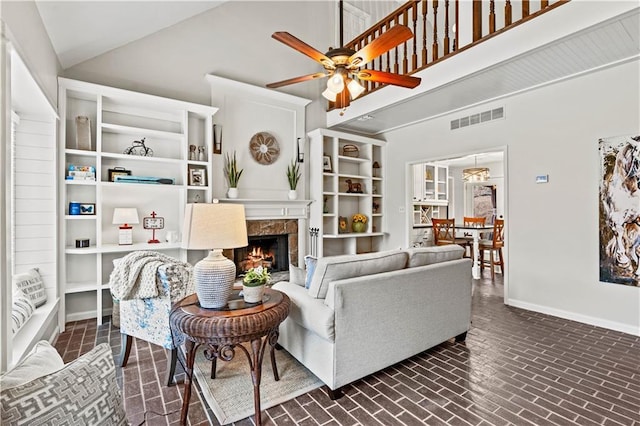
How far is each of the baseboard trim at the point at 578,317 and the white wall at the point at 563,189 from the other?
0.01m

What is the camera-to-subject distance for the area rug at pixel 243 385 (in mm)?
2018

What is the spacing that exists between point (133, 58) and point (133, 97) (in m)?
0.66

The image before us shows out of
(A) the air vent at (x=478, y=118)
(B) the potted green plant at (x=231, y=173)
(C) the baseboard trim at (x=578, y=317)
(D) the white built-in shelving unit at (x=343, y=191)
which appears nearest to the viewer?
(C) the baseboard trim at (x=578, y=317)

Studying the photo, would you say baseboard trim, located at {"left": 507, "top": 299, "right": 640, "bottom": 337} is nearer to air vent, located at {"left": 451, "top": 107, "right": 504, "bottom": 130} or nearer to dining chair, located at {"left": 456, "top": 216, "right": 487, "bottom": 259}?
dining chair, located at {"left": 456, "top": 216, "right": 487, "bottom": 259}

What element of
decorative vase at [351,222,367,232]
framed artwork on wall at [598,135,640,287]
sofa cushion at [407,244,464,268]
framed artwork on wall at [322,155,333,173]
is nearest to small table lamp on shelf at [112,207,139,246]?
framed artwork on wall at [322,155,333,173]

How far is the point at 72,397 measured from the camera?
0.98 meters

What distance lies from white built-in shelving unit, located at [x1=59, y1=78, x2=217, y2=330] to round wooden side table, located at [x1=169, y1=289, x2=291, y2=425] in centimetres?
220

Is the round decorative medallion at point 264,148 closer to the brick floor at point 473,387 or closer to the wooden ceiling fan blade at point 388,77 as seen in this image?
the wooden ceiling fan blade at point 388,77

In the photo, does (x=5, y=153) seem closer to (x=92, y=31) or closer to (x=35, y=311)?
(x=35, y=311)

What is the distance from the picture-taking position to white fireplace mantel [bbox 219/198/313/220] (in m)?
4.68

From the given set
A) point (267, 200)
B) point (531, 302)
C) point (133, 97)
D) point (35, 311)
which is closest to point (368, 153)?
point (267, 200)

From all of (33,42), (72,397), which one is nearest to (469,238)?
(72,397)

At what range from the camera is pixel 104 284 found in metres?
3.60

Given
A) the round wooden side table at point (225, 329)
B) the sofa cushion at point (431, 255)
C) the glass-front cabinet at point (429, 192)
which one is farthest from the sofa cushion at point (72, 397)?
the glass-front cabinet at point (429, 192)
